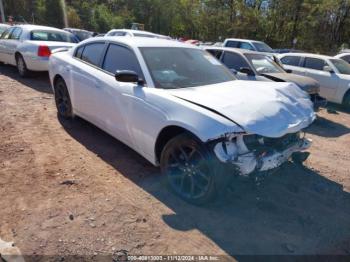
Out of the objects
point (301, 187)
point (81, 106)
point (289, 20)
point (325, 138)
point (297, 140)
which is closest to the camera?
point (297, 140)

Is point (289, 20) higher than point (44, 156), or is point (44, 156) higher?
point (289, 20)

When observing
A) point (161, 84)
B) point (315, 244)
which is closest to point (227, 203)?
point (315, 244)

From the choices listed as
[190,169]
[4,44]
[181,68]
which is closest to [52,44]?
[4,44]

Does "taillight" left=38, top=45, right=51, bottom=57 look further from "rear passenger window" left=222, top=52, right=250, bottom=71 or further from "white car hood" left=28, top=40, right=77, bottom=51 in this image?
"rear passenger window" left=222, top=52, right=250, bottom=71

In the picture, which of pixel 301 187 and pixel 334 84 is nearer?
pixel 301 187

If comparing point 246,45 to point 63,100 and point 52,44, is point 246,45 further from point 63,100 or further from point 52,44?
point 63,100

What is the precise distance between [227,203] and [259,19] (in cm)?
3237

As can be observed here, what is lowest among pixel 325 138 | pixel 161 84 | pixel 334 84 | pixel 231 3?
pixel 325 138

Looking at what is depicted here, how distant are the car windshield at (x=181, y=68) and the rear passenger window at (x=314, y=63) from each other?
6.49m

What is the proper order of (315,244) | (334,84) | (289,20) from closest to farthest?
(315,244) → (334,84) → (289,20)

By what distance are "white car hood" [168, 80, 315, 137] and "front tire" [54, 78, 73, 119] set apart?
261cm

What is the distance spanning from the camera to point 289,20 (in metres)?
31.8

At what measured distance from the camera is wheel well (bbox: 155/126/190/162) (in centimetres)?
347

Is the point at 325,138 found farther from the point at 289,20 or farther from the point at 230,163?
the point at 289,20
